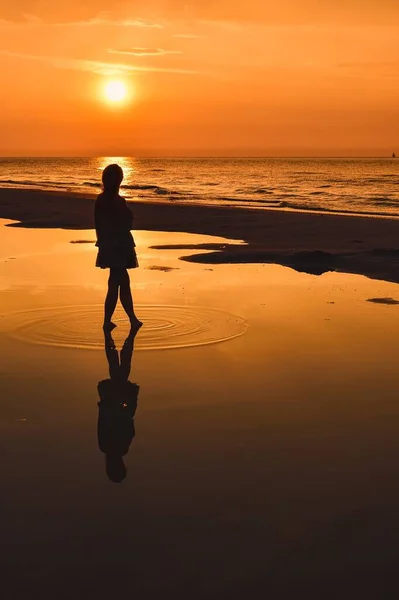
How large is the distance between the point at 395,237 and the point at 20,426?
51.3 ft

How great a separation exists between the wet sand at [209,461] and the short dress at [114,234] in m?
0.74

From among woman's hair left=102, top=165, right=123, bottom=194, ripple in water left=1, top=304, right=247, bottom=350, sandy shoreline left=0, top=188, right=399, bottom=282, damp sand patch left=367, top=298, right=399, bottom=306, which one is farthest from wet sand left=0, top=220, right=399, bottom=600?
sandy shoreline left=0, top=188, right=399, bottom=282

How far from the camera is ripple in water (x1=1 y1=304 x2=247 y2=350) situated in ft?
29.0

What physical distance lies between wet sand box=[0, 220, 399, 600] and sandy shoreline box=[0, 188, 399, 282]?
18.1 feet

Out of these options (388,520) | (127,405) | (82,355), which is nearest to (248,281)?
(82,355)

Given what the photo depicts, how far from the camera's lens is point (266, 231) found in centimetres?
2198

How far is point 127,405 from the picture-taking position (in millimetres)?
6527

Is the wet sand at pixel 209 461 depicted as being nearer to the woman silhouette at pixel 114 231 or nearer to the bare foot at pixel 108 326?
the bare foot at pixel 108 326

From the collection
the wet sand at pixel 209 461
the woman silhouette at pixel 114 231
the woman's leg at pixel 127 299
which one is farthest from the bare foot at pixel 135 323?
the woman silhouette at pixel 114 231

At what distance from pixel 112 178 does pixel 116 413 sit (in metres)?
4.49

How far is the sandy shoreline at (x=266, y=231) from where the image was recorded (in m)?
16.0

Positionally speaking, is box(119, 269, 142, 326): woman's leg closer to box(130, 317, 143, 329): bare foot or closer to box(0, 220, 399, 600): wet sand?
box(130, 317, 143, 329): bare foot

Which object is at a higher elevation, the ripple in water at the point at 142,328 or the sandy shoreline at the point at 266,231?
the ripple in water at the point at 142,328

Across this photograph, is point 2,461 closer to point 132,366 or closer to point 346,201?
point 132,366
